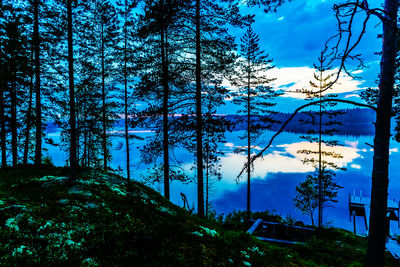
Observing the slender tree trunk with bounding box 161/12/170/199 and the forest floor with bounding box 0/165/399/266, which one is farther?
the slender tree trunk with bounding box 161/12/170/199

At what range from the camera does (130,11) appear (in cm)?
1262

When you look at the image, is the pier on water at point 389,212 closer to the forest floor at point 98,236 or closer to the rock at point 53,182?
→ the forest floor at point 98,236

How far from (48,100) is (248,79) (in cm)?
1529

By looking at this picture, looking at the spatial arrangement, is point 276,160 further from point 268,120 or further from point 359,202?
point 268,120

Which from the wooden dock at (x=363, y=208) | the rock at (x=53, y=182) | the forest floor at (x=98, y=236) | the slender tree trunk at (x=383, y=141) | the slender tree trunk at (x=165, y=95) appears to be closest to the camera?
the slender tree trunk at (x=383, y=141)

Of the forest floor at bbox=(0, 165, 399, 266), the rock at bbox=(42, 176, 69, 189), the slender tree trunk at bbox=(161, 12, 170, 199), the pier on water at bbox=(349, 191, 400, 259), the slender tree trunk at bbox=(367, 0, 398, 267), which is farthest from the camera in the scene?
the pier on water at bbox=(349, 191, 400, 259)

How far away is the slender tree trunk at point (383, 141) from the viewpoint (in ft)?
9.59

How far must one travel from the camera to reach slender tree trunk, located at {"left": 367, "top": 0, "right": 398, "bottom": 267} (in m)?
2.92

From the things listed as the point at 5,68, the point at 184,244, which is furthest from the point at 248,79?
the point at 5,68

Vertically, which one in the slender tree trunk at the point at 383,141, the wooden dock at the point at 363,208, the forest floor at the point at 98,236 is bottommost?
the wooden dock at the point at 363,208

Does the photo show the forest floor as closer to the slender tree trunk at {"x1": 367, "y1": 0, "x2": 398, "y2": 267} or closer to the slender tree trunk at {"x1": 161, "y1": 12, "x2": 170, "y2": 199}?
the slender tree trunk at {"x1": 367, "y1": 0, "x2": 398, "y2": 267}

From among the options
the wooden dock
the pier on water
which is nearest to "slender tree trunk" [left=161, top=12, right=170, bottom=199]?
the pier on water

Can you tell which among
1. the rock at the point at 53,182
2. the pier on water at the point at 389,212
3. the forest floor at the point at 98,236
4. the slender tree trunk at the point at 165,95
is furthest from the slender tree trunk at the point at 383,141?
the pier on water at the point at 389,212

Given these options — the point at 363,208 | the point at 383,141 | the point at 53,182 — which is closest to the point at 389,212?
the point at 363,208
